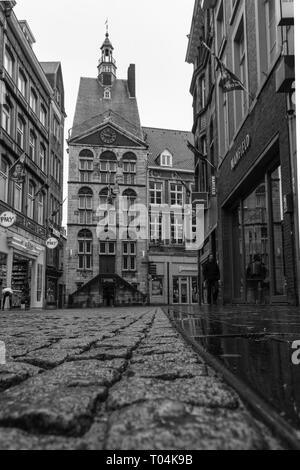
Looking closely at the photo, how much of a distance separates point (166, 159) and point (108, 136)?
19.4ft

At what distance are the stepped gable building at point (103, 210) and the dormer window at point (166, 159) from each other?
2421 mm

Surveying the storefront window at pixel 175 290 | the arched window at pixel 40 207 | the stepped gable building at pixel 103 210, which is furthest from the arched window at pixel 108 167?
the arched window at pixel 40 207

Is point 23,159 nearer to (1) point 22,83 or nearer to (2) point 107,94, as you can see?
Answer: (1) point 22,83

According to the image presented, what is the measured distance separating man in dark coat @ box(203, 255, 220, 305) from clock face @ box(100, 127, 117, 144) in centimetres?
2958

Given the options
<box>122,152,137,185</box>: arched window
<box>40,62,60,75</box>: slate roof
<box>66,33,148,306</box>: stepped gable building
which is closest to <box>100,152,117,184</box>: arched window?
<box>66,33,148,306</box>: stepped gable building

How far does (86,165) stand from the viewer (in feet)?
137

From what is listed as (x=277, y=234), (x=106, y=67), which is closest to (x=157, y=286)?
(x=106, y=67)

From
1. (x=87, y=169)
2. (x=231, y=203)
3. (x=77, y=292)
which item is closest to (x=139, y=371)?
(x=231, y=203)

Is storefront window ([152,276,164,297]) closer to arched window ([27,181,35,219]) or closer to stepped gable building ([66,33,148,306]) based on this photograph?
stepped gable building ([66,33,148,306])

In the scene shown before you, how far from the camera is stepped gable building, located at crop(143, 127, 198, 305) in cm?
4142

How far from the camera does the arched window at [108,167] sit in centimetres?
4191

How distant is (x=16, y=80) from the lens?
22359 millimetres

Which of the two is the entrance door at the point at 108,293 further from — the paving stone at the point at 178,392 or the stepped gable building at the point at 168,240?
the paving stone at the point at 178,392

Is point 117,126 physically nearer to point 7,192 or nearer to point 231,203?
point 7,192
